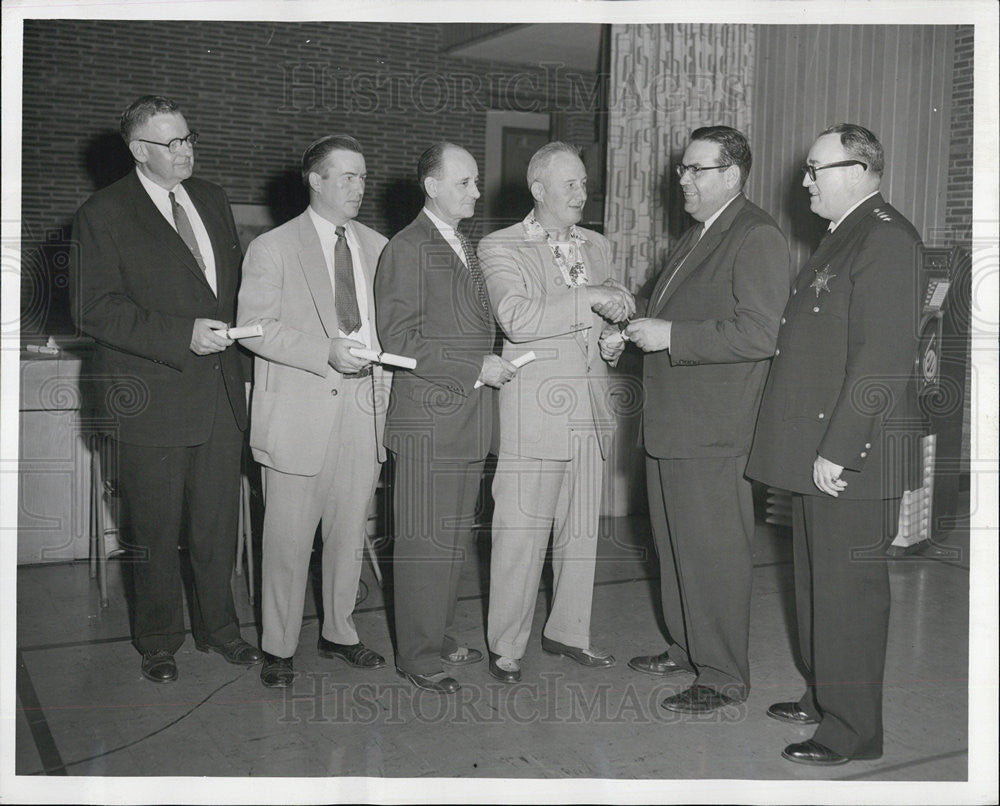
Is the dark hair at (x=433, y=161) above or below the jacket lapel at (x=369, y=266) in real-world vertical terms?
above

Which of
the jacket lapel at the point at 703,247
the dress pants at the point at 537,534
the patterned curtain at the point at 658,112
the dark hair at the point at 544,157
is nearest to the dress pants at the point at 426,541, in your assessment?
the dress pants at the point at 537,534

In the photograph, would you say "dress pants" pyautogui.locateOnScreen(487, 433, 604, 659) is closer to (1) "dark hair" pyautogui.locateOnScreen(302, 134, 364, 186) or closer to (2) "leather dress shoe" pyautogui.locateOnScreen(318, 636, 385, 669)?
(2) "leather dress shoe" pyautogui.locateOnScreen(318, 636, 385, 669)

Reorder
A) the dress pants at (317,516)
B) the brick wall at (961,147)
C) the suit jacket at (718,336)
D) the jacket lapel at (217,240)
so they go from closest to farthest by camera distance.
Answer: the suit jacket at (718,336) < the dress pants at (317,516) < the jacket lapel at (217,240) < the brick wall at (961,147)

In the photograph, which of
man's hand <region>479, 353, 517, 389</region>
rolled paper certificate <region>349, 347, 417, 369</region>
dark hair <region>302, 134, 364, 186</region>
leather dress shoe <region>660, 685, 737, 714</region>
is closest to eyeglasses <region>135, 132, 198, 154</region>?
dark hair <region>302, 134, 364, 186</region>

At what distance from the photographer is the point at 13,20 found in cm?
267

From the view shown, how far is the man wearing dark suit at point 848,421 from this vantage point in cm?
247

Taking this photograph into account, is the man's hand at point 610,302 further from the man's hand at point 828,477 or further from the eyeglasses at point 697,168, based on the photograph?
A: the man's hand at point 828,477

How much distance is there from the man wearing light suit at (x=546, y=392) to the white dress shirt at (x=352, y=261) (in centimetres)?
42

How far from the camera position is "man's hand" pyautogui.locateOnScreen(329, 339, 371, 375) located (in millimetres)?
3059

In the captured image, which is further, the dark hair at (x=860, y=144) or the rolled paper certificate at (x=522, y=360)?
the rolled paper certificate at (x=522, y=360)

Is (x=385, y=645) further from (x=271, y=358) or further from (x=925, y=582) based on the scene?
(x=925, y=582)

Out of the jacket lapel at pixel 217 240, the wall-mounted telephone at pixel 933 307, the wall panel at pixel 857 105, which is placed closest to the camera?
the jacket lapel at pixel 217 240

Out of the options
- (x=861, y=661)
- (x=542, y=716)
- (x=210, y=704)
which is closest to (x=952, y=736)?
(x=861, y=661)

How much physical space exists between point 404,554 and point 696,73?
11.9ft
